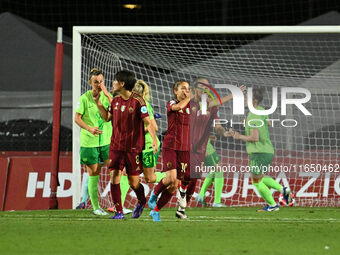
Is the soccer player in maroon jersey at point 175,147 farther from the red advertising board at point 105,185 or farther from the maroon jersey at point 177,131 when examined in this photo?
the red advertising board at point 105,185

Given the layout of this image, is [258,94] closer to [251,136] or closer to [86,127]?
[251,136]

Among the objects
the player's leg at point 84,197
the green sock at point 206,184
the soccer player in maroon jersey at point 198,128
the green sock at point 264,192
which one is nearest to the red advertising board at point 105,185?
the green sock at point 206,184

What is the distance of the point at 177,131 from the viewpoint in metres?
8.64

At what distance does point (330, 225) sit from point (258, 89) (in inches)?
145

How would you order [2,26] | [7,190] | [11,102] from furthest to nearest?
[2,26] → [11,102] → [7,190]

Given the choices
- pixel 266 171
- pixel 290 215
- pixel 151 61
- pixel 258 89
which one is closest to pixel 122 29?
pixel 151 61

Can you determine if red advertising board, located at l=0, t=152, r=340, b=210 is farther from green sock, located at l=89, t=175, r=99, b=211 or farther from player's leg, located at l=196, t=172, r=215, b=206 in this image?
green sock, located at l=89, t=175, r=99, b=211

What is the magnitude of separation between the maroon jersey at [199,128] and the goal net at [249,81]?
91 cm

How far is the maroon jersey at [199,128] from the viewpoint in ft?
32.4

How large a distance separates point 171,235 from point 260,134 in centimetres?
463

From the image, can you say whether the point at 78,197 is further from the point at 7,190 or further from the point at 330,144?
the point at 330,144

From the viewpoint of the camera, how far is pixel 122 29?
38.8ft

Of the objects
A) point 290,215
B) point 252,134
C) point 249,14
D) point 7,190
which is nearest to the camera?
point 290,215

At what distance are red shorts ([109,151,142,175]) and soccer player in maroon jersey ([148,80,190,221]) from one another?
344 millimetres
